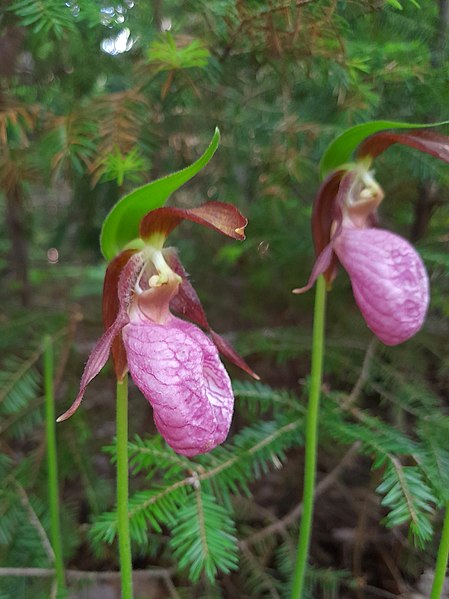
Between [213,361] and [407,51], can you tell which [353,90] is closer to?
[407,51]

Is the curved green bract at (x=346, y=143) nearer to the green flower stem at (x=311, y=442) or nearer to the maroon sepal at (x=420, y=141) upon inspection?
the maroon sepal at (x=420, y=141)

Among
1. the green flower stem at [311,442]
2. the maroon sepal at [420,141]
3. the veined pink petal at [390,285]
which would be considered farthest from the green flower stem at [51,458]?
the maroon sepal at [420,141]

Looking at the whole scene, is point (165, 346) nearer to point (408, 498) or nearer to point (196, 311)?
point (196, 311)

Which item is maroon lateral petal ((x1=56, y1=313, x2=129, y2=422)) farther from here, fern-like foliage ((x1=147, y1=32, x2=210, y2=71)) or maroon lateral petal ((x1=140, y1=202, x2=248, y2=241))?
fern-like foliage ((x1=147, y1=32, x2=210, y2=71))

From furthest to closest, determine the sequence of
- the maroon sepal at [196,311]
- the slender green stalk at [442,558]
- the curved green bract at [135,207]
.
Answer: the maroon sepal at [196,311] → the slender green stalk at [442,558] → the curved green bract at [135,207]

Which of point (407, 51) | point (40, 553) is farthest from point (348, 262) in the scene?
point (40, 553)

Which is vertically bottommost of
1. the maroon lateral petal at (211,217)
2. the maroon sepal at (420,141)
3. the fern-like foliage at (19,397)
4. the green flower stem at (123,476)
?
the fern-like foliage at (19,397)

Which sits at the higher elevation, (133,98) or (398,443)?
(133,98)
